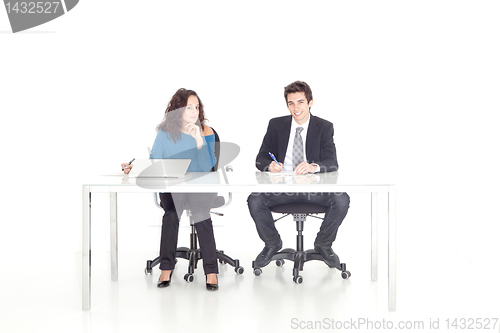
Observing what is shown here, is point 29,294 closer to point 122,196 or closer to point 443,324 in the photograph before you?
point 122,196

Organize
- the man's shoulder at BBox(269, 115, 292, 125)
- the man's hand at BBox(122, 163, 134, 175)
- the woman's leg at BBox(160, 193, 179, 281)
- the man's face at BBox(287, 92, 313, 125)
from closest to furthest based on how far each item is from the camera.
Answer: the man's hand at BBox(122, 163, 134, 175)
the woman's leg at BBox(160, 193, 179, 281)
the man's face at BBox(287, 92, 313, 125)
the man's shoulder at BBox(269, 115, 292, 125)

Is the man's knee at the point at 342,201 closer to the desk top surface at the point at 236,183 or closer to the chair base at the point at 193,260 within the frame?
the desk top surface at the point at 236,183

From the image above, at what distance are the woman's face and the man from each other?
586 millimetres

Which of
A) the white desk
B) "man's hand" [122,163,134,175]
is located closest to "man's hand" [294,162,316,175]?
the white desk

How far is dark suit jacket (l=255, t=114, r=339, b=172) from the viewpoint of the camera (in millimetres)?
3650

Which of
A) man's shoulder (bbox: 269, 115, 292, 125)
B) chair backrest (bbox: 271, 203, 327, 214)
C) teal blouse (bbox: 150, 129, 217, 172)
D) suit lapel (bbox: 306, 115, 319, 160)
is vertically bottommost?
chair backrest (bbox: 271, 203, 327, 214)

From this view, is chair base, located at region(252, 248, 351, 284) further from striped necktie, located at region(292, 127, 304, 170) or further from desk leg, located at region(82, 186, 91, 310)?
desk leg, located at region(82, 186, 91, 310)

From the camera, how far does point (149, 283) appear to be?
10.8 ft

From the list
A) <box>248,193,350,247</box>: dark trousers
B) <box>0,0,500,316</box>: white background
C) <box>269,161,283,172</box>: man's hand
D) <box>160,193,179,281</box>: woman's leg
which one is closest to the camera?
<box>160,193,179,281</box>: woman's leg

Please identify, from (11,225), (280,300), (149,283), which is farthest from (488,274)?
(11,225)

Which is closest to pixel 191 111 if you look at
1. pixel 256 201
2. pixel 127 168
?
pixel 127 168

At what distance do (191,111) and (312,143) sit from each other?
0.88 metres

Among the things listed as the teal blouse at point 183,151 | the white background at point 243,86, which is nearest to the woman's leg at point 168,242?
the teal blouse at point 183,151

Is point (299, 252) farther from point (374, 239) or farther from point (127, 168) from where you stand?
point (127, 168)
